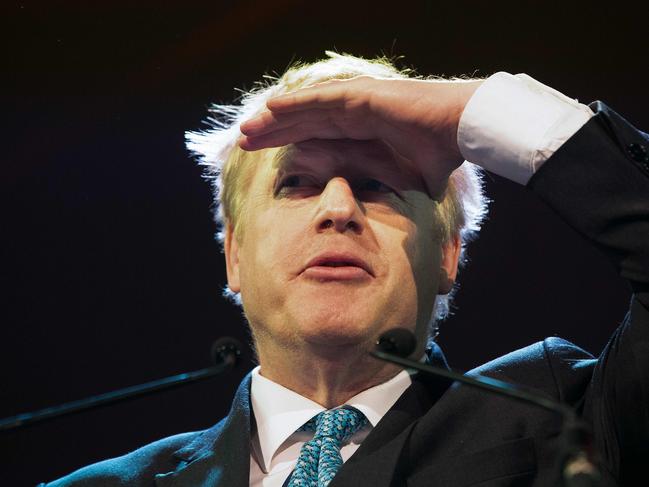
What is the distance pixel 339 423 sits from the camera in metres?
2.04

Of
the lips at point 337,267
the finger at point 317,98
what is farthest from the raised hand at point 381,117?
the lips at point 337,267

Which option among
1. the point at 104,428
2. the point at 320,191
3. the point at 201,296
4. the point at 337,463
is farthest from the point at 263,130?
the point at 104,428

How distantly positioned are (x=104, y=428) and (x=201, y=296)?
1.55 feet

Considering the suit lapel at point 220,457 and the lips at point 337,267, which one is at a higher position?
the lips at point 337,267

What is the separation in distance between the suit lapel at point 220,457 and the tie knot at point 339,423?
0.16m

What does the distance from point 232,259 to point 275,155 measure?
0.31 meters

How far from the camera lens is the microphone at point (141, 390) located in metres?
1.64

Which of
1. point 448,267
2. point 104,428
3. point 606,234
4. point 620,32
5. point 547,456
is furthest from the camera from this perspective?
point 104,428

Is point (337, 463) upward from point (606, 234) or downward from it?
downward

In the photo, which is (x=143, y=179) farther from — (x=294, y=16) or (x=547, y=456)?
(x=547, y=456)

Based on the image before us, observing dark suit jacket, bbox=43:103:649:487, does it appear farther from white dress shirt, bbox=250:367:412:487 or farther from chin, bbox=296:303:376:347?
chin, bbox=296:303:376:347

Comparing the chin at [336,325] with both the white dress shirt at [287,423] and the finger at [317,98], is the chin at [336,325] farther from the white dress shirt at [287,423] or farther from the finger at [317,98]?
the finger at [317,98]

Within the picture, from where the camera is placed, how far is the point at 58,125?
3.01 metres

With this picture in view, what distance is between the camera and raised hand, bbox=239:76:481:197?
6.45 ft
